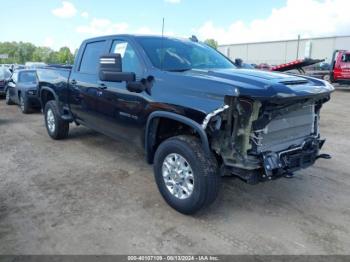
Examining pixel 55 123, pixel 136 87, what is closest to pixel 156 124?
pixel 136 87

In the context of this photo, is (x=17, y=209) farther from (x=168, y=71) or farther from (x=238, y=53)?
(x=238, y=53)

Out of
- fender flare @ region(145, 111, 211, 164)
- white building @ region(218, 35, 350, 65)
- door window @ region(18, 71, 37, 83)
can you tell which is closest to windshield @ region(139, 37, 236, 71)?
fender flare @ region(145, 111, 211, 164)

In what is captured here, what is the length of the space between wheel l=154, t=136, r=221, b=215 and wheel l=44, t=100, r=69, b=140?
363 cm

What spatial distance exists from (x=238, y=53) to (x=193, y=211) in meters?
57.7

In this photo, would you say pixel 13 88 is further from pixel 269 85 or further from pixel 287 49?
pixel 287 49

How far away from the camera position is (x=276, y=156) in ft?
12.0

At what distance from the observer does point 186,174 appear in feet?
12.7

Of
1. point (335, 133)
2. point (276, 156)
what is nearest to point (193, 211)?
point (276, 156)

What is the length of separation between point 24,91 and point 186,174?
29.7ft

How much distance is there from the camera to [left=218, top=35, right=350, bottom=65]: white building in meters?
42.7

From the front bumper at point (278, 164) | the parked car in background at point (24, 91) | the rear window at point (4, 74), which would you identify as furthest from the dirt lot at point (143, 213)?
the rear window at point (4, 74)

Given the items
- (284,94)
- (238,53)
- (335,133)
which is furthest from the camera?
(238,53)

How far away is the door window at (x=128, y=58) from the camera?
457 cm

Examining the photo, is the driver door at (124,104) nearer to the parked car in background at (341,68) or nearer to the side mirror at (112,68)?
the side mirror at (112,68)
